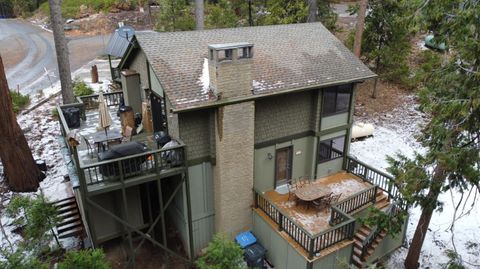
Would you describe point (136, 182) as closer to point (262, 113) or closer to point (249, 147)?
point (249, 147)

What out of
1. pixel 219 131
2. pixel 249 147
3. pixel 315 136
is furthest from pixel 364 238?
pixel 219 131

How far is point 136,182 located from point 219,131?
3121 millimetres

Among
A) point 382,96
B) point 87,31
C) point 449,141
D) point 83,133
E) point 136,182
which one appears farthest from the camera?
point 87,31

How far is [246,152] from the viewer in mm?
12922

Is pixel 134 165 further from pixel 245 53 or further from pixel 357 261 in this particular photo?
pixel 357 261

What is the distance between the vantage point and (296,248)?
1196cm

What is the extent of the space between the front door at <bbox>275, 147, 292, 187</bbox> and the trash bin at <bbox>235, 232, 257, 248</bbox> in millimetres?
2315

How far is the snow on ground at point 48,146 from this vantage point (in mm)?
15525

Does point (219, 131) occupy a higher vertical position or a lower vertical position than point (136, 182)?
higher

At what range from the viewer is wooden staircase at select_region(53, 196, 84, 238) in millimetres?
14555

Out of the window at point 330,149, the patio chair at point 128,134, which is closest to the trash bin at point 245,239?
the window at point 330,149

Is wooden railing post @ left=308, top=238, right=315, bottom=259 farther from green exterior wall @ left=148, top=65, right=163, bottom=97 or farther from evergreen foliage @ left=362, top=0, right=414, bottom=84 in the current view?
evergreen foliage @ left=362, top=0, right=414, bottom=84

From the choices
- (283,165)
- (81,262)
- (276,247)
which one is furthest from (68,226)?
(283,165)

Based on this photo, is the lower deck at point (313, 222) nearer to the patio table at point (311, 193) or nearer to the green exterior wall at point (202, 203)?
the patio table at point (311, 193)
